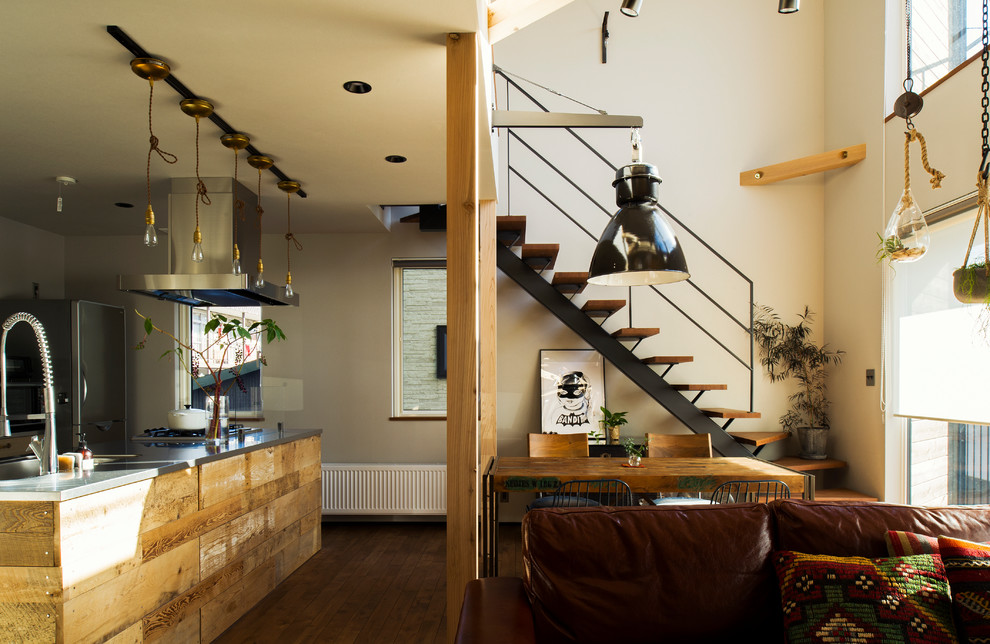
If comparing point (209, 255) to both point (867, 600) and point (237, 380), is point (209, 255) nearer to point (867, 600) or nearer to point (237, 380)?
point (237, 380)

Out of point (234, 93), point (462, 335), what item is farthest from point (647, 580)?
point (234, 93)

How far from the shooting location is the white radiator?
5996mm

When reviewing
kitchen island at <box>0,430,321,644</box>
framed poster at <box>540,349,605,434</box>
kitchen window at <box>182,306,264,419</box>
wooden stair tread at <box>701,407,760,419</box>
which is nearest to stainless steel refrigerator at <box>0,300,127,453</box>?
kitchen window at <box>182,306,264,419</box>

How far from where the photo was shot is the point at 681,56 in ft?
20.2

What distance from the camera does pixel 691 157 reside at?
6.07m

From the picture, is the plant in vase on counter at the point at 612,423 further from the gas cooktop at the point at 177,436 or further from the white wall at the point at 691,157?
the gas cooktop at the point at 177,436

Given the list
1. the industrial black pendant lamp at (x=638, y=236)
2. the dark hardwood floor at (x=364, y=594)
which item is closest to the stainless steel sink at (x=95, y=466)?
the dark hardwood floor at (x=364, y=594)

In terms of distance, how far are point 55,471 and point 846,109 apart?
6.27m

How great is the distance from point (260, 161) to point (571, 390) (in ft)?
11.0

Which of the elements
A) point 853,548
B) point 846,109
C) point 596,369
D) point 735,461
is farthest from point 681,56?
point 853,548

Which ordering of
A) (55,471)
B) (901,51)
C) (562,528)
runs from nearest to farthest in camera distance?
(562,528), (55,471), (901,51)

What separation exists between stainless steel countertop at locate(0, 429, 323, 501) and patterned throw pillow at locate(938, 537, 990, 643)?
119 inches

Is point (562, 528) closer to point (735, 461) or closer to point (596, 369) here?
point (735, 461)

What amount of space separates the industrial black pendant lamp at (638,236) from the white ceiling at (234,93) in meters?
0.98
